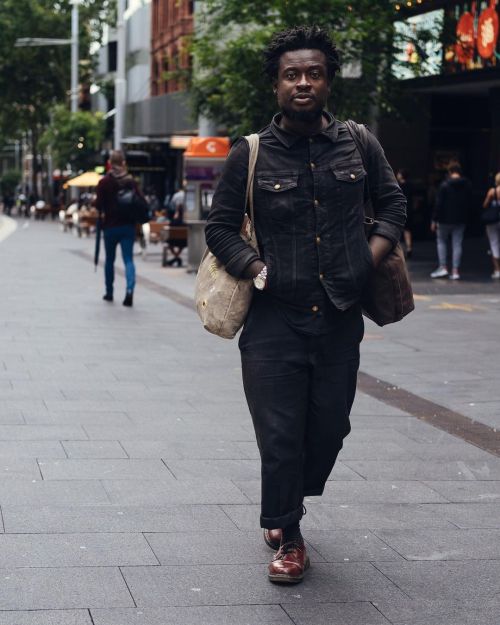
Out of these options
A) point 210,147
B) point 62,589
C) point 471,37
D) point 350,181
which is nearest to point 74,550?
point 62,589

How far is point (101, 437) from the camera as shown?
7.29 m

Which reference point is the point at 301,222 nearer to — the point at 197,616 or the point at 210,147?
the point at 197,616

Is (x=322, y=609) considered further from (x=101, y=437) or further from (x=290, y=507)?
(x=101, y=437)

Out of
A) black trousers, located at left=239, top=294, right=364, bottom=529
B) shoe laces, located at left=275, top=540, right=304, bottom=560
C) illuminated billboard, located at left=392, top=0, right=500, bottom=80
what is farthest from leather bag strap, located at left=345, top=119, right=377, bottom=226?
illuminated billboard, located at left=392, top=0, right=500, bottom=80

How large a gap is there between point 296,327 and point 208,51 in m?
17.1

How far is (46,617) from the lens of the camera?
13.9ft

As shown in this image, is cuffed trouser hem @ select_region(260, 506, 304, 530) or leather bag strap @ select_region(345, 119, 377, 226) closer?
cuffed trouser hem @ select_region(260, 506, 304, 530)

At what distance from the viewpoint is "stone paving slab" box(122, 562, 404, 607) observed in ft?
14.8

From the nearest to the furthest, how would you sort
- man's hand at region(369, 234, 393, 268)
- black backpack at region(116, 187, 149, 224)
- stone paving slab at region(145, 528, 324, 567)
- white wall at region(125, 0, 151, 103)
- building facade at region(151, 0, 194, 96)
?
man's hand at region(369, 234, 393, 268) < stone paving slab at region(145, 528, 324, 567) < black backpack at region(116, 187, 149, 224) < building facade at region(151, 0, 194, 96) < white wall at region(125, 0, 151, 103)

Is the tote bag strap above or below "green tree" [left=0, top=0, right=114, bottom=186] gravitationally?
below

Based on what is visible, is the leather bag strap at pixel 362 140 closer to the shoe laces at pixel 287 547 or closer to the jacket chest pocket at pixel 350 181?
the jacket chest pocket at pixel 350 181

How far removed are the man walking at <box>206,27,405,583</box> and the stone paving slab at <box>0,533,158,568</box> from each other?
572 millimetres

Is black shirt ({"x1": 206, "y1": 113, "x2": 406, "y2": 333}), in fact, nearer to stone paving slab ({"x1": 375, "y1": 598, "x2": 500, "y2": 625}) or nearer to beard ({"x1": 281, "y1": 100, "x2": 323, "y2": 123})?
beard ({"x1": 281, "y1": 100, "x2": 323, "y2": 123})

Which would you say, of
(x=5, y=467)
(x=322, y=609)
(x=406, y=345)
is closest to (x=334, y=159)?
(x=322, y=609)
